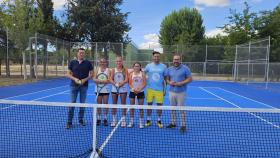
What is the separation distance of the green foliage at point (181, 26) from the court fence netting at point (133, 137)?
4040 cm

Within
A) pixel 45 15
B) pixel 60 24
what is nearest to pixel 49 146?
pixel 45 15

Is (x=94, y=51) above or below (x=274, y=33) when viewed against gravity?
below

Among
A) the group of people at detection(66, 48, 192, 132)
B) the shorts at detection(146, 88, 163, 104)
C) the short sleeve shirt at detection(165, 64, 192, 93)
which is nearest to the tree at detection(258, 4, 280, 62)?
the short sleeve shirt at detection(165, 64, 192, 93)

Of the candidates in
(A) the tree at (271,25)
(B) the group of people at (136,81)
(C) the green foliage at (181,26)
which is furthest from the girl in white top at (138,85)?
(C) the green foliage at (181,26)

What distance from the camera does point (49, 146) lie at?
6266mm

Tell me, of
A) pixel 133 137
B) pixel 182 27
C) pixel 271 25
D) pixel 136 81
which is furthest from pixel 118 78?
pixel 182 27

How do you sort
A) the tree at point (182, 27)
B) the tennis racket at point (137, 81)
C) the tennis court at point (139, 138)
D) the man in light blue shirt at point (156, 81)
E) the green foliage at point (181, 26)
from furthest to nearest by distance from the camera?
the green foliage at point (181, 26), the tree at point (182, 27), the tennis racket at point (137, 81), the man in light blue shirt at point (156, 81), the tennis court at point (139, 138)

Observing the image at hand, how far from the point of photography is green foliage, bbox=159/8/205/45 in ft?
160

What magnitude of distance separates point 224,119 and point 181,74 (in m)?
1.70

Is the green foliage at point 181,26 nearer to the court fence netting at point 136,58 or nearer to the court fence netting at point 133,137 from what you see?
the court fence netting at point 136,58

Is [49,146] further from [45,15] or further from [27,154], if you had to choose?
[45,15]

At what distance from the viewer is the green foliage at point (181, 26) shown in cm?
4888

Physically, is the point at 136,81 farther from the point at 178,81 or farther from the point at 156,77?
the point at 178,81

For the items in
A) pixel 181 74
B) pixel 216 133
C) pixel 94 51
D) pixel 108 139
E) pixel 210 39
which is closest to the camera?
pixel 108 139
